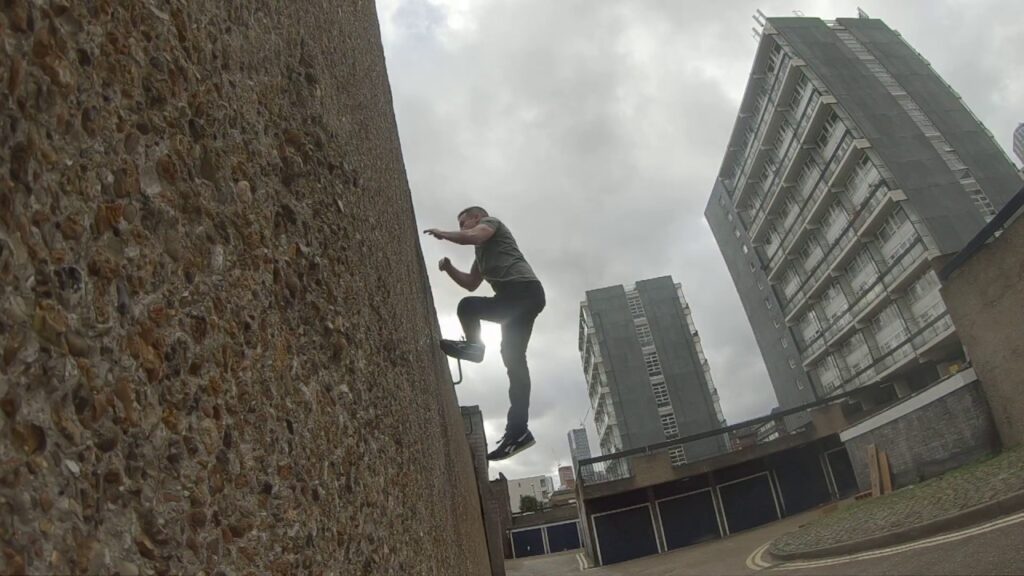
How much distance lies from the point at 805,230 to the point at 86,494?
135ft

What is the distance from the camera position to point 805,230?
36.5m

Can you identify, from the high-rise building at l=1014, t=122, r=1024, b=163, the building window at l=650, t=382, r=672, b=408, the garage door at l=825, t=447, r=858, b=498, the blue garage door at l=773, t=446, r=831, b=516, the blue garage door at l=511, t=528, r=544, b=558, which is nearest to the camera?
the blue garage door at l=773, t=446, r=831, b=516

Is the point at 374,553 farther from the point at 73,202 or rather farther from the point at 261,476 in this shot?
the point at 73,202

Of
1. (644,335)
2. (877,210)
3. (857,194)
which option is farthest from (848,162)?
(644,335)

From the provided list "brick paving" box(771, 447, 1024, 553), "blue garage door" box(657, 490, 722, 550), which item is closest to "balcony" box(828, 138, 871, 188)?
"blue garage door" box(657, 490, 722, 550)

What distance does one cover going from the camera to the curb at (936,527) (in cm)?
819

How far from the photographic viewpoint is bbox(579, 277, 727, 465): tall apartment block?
170 ft

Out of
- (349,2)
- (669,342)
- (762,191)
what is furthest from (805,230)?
(349,2)

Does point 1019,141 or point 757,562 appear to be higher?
point 1019,141

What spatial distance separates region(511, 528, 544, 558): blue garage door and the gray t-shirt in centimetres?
3448

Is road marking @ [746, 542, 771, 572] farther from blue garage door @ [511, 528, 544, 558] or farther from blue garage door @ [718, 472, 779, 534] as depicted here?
blue garage door @ [511, 528, 544, 558]

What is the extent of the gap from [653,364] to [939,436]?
38.4 m

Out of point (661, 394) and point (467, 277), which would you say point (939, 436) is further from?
point (661, 394)

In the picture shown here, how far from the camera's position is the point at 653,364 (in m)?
54.8
